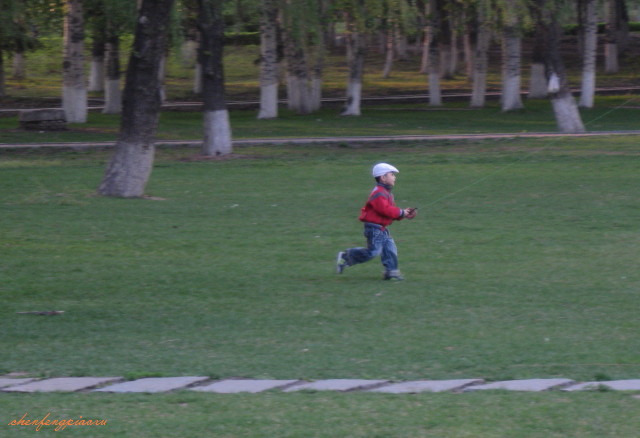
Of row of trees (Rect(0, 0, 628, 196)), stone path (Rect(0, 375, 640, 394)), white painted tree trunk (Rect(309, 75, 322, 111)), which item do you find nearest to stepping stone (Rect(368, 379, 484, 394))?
stone path (Rect(0, 375, 640, 394))

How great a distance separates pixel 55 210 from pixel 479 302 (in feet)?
32.9

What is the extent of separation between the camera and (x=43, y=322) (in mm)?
9211

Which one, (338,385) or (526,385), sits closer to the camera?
(526,385)

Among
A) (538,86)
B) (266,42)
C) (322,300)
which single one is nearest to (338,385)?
(322,300)

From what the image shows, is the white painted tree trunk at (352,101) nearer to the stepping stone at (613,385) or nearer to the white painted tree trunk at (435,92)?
the white painted tree trunk at (435,92)

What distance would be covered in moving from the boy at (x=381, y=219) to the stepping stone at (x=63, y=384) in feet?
14.9

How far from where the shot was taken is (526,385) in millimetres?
6570

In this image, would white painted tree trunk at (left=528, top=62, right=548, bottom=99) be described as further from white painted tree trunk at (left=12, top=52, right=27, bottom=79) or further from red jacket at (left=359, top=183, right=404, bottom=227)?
red jacket at (left=359, top=183, right=404, bottom=227)

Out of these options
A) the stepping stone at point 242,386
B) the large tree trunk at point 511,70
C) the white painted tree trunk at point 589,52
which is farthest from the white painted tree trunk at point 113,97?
the stepping stone at point 242,386

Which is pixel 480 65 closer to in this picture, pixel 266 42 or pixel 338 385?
pixel 266 42

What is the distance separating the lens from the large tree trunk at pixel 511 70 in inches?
1570

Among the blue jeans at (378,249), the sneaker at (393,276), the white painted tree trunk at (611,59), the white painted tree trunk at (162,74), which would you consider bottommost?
the sneaker at (393,276)

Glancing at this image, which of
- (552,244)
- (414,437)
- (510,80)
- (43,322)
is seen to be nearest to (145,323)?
(43,322)

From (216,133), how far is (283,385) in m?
19.6
